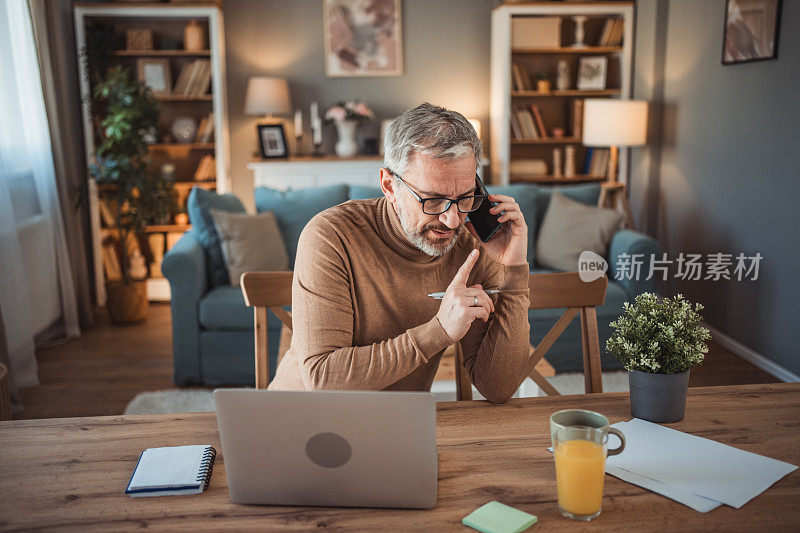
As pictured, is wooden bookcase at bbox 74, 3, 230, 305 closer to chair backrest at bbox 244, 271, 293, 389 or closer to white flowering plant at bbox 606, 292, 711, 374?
chair backrest at bbox 244, 271, 293, 389

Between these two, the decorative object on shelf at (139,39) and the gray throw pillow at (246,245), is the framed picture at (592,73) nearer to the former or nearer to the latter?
the gray throw pillow at (246,245)

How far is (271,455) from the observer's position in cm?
96

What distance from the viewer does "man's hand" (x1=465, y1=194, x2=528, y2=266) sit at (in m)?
1.47

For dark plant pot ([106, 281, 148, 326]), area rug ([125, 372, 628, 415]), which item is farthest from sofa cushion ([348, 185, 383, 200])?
dark plant pot ([106, 281, 148, 326])

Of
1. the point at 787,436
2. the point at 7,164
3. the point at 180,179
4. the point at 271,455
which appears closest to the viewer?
the point at 271,455

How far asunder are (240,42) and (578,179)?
273cm

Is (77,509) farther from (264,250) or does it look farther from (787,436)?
(264,250)

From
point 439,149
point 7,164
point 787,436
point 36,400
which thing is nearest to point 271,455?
point 439,149

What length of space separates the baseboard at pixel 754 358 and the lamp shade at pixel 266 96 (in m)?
3.16

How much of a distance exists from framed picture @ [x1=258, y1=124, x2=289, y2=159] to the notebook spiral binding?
13.8 feet

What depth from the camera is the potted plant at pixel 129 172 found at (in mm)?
4289

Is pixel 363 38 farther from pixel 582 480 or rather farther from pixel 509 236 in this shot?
pixel 582 480

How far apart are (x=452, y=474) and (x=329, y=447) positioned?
0.23 metres

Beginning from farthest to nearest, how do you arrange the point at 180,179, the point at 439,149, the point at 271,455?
the point at 180,179
the point at 439,149
the point at 271,455
